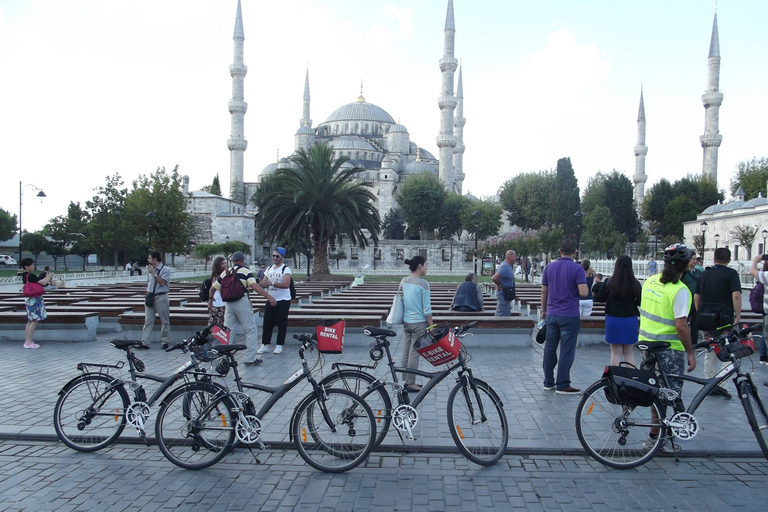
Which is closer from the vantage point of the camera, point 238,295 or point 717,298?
point 717,298

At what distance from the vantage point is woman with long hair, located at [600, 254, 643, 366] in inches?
237

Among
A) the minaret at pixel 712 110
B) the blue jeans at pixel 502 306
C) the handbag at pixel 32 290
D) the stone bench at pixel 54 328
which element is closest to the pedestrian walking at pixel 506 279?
the blue jeans at pixel 502 306

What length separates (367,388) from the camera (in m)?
4.56

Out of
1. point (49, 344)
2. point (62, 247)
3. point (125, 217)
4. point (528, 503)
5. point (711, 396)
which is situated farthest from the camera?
point (62, 247)

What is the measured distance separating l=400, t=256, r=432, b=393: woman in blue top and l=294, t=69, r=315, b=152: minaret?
80896 millimetres

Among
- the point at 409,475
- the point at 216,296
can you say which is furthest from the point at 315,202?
the point at 409,475

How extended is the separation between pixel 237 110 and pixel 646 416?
199 feet

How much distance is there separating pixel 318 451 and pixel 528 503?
169 centimetres

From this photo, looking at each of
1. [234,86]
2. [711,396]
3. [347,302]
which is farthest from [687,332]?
[234,86]

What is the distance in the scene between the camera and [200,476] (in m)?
4.23

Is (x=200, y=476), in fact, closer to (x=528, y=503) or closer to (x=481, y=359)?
(x=528, y=503)

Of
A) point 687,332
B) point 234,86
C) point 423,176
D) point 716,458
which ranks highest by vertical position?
point 234,86

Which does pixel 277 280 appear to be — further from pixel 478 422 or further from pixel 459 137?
pixel 459 137

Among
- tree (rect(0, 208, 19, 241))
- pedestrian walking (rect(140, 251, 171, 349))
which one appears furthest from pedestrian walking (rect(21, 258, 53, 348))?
tree (rect(0, 208, 19, 241))
